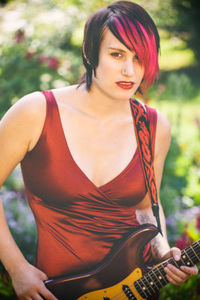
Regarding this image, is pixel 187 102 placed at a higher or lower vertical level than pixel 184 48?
lower

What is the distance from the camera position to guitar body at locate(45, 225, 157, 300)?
1.57 m

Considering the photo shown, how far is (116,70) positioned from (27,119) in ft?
1.28

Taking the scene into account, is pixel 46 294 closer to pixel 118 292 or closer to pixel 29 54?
pixel 118 292

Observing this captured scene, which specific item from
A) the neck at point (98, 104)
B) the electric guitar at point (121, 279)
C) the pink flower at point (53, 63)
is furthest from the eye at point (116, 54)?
the pink flower at point (53, 63)

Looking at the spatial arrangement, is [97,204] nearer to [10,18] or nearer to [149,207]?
[149,207]

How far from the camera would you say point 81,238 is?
1583mm

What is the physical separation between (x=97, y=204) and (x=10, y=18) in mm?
1250

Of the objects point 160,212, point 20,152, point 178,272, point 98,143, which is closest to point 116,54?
point 98,143

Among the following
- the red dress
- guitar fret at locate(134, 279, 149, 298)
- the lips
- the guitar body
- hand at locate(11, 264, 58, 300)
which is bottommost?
guitar fret at locate(134, 279, 149, 298)

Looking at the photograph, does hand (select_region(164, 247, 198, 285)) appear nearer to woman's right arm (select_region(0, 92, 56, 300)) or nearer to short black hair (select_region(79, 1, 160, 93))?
woman's right arm (select_region(0, 92, 56, 300))

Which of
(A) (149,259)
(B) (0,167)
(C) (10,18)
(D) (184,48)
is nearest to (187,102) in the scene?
(D) (184,48)

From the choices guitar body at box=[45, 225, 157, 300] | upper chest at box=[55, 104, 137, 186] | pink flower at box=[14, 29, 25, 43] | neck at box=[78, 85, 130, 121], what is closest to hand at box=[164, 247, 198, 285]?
guitar body at box=[45, 225, 157, 300]

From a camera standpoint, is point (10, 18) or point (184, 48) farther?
point (184, 48)

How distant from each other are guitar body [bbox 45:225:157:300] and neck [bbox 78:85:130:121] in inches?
19.8
